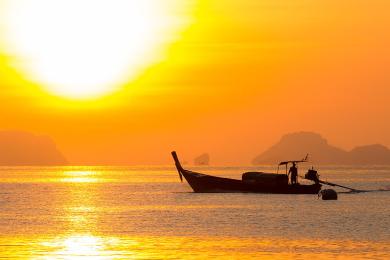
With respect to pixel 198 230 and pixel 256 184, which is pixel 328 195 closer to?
pixel 256 184

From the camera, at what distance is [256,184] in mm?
126250

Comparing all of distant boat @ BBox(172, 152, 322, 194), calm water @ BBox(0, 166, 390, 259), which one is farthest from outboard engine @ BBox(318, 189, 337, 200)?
calm water @ BBox(0, 166, 390, 259)

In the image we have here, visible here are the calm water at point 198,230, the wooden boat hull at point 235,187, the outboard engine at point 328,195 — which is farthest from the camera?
the wooden boat hull at point 235,187

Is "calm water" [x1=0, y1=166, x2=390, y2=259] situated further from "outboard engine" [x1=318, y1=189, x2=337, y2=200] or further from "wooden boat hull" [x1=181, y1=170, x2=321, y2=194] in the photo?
"wooden boat hull" [x1=181, y1=170, x2=321, y2=194]

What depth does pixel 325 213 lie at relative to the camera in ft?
308

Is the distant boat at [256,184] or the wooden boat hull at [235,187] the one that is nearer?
the distant boat at [256,184]

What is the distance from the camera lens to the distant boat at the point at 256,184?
122500 millimetres

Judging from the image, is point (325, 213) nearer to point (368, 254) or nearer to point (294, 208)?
point (294, 208)

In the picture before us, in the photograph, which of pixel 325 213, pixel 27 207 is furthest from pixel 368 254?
pixel 27 207

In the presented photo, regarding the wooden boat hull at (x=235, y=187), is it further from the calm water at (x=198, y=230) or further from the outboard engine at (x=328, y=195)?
the calm water at (x=198, y=230)

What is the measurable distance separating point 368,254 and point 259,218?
33556 mm

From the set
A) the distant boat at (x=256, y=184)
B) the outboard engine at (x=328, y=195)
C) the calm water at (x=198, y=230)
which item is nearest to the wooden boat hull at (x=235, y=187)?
the distant boat at (x=256, y=184)

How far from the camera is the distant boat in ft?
402

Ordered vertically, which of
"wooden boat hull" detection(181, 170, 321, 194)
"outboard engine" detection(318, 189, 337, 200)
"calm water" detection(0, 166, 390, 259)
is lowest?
"calm water" detection(0, 166, 390, 259)
